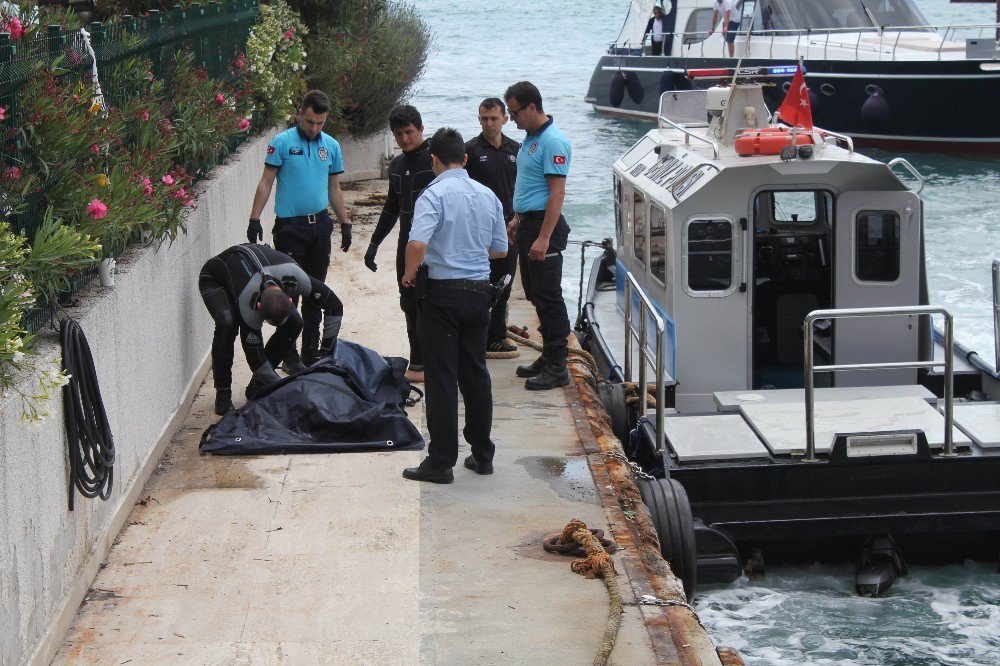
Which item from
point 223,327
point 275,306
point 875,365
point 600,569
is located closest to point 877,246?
point 875,365

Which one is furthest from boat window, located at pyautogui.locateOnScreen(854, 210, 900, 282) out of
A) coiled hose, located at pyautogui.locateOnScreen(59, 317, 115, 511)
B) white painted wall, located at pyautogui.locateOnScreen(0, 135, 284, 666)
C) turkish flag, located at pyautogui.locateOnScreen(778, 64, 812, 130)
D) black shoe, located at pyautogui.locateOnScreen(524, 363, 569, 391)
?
coiled hose, located at pyautogui.locateOnScreen(59, 317, 115, 511)

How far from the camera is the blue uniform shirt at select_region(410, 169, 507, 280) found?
6.44 meters

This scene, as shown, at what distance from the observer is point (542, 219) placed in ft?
27.6

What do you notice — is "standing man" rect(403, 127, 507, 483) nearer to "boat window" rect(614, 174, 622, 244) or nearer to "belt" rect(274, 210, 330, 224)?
"belt" rect(274, 210, 330, 224)

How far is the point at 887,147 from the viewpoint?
2927 centimetres

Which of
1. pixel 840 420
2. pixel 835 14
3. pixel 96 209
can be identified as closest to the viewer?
pixel 96 209

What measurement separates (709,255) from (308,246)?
2865 mm

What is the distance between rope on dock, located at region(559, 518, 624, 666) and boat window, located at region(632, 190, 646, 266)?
449 cm

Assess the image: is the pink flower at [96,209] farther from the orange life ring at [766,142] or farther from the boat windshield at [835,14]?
the boat windshield at [835,14]

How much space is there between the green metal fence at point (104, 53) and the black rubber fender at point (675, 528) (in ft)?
10.3

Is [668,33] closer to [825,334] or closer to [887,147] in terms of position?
[887,147]

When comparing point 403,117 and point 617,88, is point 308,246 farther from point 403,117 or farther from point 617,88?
point 617,88

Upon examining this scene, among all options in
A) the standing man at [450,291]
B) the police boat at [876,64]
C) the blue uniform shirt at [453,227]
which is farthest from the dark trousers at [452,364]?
the police boat at [876,64]

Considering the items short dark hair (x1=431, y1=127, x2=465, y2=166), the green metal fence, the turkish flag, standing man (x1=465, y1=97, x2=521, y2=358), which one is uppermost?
the green metal fence
